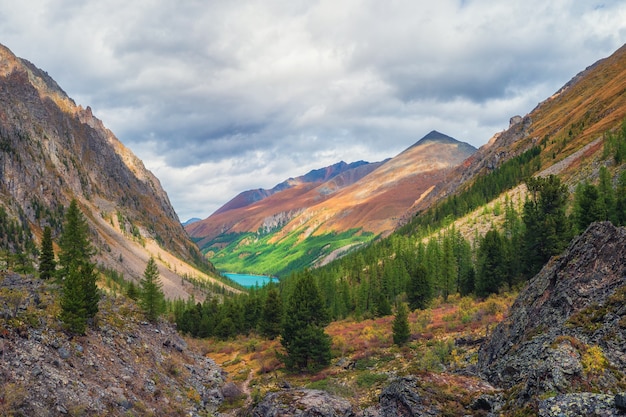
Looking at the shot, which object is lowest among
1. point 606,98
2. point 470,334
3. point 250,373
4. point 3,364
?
point 250,373

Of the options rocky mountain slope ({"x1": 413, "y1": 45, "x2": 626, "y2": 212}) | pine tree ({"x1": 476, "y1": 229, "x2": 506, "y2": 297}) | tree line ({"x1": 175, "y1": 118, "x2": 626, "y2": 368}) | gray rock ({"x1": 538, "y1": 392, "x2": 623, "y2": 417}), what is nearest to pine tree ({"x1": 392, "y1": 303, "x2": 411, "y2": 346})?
tree line ({"x1": 175, "y1": 118, "x2": 626, "y2": 368})

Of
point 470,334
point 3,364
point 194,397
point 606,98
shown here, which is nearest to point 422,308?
point 470,334

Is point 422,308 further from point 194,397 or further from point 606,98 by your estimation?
point 606,98

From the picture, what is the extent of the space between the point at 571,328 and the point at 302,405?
44.7 ft

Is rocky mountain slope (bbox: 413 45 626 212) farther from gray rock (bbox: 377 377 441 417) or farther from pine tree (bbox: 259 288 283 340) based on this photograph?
gray rock (bbox: 377 377 441 417)

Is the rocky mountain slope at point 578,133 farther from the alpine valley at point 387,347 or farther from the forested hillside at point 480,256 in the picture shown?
the alpine valley at point 387,347

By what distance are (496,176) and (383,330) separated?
127 meters

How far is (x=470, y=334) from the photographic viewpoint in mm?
36375

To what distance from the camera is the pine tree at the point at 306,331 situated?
4188 centimetres

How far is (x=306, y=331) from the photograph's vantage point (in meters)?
41.9

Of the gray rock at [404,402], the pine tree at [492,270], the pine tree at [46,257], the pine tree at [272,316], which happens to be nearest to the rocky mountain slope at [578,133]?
the pine tree at [492,270]

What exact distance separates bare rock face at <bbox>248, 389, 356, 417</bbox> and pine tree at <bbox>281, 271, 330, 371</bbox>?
65.1ft

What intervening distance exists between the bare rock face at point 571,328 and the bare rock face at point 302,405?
789cm

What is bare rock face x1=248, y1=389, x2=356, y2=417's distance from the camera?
19484mm
